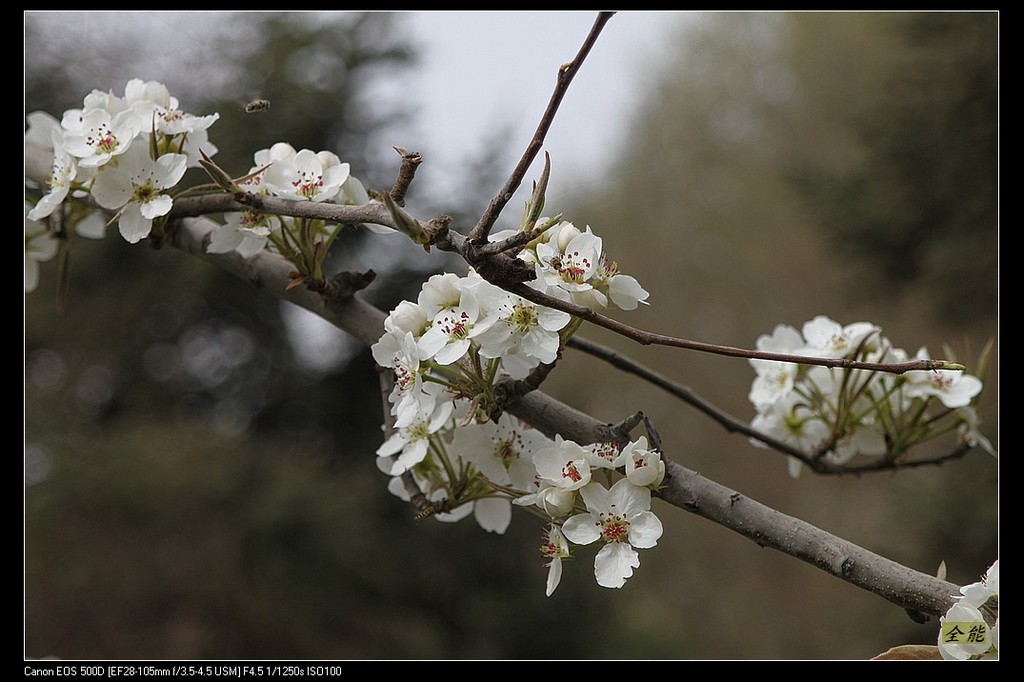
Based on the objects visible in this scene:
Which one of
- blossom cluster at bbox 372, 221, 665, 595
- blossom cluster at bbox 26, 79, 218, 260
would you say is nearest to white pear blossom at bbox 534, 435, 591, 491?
blossom cluster at bbox 372, 221, 665, 595

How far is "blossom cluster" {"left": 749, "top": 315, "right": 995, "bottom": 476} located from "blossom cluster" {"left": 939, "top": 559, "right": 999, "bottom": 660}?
29 centimetres

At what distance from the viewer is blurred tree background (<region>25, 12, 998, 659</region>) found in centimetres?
303

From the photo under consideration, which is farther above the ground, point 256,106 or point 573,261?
point 256,106

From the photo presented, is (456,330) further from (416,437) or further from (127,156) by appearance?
(127,156)

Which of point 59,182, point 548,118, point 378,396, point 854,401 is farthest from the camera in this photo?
point 378,396

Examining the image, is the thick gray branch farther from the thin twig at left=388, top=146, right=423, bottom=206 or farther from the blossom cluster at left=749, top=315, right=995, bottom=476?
the blossom cluster at left=749, top=315, right=995, bottom=476

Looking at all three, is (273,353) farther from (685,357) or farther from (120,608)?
(685,357)

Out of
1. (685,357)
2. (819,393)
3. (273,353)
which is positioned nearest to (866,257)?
(685,357)

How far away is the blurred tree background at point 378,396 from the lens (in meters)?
3.03

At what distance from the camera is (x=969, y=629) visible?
1.34 feet

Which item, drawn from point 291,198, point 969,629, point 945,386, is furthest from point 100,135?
point 945,386

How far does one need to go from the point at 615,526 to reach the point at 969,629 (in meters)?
0.18

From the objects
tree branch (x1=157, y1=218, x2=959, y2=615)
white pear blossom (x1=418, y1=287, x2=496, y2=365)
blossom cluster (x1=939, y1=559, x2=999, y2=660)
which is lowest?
blossom cluster (x1=939, y1=559, x2=999, y2=660)

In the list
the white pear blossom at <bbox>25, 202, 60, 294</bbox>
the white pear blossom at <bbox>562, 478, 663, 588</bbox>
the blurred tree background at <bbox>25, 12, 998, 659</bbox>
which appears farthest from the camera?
the blurred tree background at <bbox>25, 12, 998, 659</bbox>
